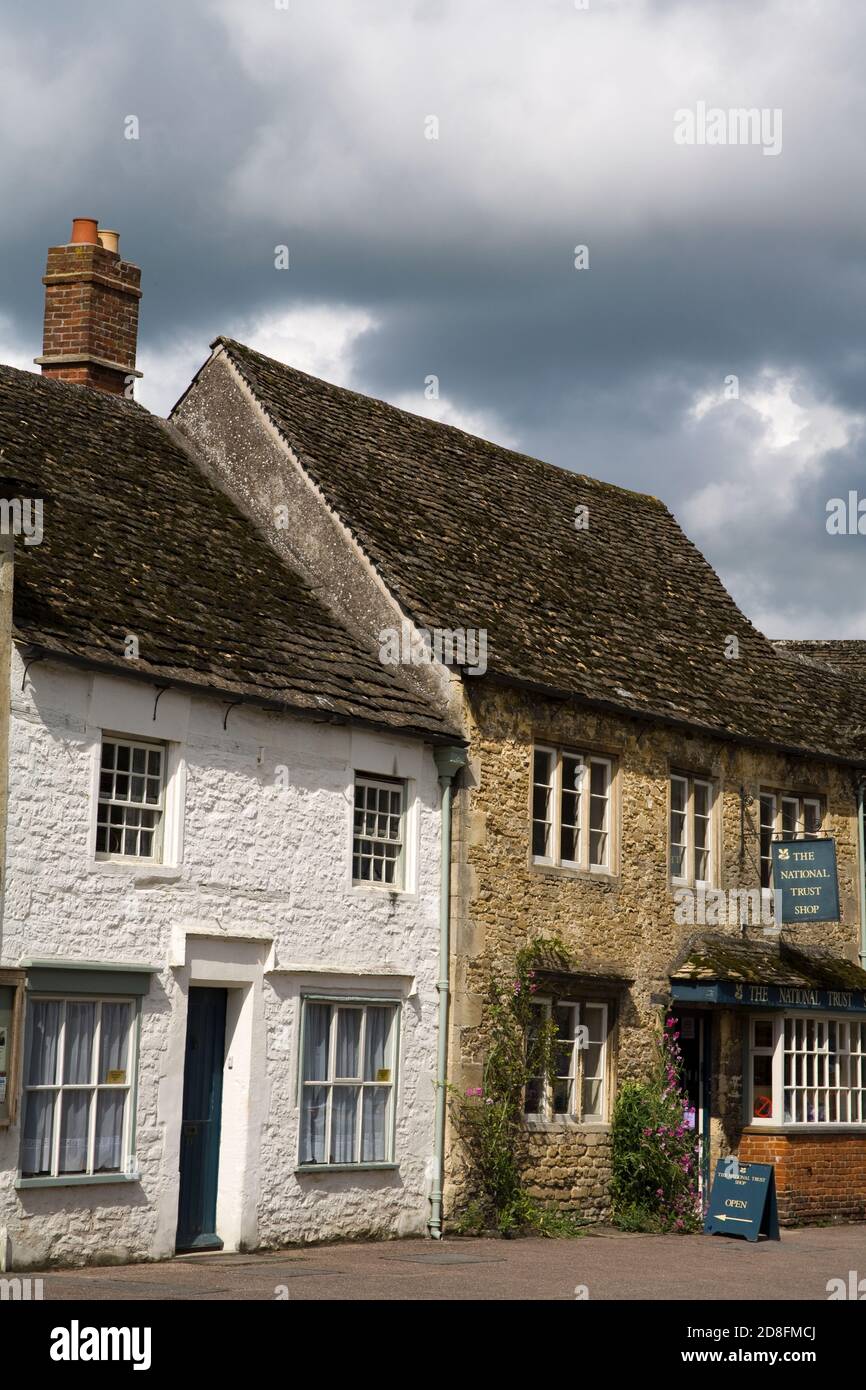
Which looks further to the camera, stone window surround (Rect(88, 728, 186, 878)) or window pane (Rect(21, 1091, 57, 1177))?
stone window surround (Rect(88, 728, 186, 878))

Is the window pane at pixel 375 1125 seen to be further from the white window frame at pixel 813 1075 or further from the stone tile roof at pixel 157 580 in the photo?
the white window frame at pixel 813 1075

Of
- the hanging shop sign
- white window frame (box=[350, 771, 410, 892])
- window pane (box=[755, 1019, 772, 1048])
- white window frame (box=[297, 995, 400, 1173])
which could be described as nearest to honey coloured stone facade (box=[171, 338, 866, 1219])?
window pane (box=[755, 1019, 772, 1048])

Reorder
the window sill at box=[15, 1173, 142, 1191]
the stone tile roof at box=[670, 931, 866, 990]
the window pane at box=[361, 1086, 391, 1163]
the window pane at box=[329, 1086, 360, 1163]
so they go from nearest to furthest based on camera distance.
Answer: the window sill at box=[15, 1173, 142, 1191] → the window pane at box=[329, 1086, 360, 1163] → the window pane at box=[361, 1086, 391, 1163] → the stone tile roof at box=[670, 931, 866, 990]

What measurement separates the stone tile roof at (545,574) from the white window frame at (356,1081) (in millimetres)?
3494

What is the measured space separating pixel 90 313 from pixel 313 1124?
10.4 m

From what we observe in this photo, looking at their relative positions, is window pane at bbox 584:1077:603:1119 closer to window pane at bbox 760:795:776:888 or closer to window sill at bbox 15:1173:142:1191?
window pane at bbox 760:795:776:888

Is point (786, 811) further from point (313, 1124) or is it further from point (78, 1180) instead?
point (78, 1180)

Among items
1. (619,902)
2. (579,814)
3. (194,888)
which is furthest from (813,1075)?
(194,888)

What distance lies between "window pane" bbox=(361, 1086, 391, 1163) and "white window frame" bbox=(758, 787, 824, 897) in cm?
649

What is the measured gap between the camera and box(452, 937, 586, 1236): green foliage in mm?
17391

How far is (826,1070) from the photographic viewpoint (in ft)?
70.3

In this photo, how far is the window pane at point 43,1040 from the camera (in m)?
13.7

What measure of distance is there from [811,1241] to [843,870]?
17.5ft
